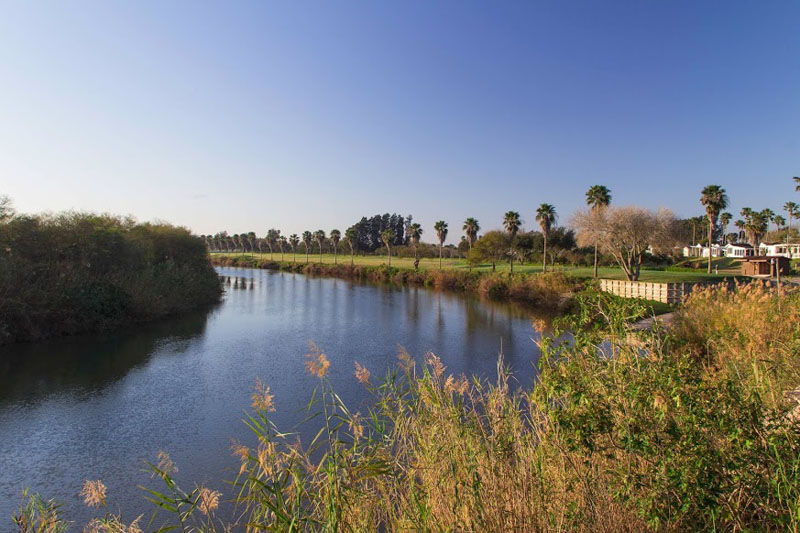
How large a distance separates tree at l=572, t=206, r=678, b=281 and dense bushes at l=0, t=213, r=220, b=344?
32.3 meters

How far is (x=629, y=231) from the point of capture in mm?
35125

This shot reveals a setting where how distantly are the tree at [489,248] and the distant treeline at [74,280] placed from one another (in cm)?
3296

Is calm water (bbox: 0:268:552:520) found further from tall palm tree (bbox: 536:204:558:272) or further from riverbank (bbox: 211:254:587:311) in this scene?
tall palm tree (bbox: 536:204:558:272)

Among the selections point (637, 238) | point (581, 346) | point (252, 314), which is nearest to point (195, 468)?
point (581, 346)

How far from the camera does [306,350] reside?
19766 millimetres

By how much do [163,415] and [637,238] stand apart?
3481 centimetres

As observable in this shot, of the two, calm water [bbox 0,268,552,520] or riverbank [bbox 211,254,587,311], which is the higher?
riverbank [bbox 211,254,587,311]

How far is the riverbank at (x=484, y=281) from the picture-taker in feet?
115

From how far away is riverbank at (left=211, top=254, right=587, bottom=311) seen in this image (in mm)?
35188

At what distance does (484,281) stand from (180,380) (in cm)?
3341

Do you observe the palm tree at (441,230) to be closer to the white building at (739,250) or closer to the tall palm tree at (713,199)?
the tall palm tree at (713,199)

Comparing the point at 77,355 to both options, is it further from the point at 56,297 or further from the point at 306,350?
the point at 306,350

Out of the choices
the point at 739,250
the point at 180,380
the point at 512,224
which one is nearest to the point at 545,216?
the point at 512,224

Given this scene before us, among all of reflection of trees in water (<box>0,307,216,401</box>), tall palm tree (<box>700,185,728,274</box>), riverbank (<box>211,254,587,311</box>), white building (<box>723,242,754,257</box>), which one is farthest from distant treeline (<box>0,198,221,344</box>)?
white building (<box>723,242,754,257</box>)
